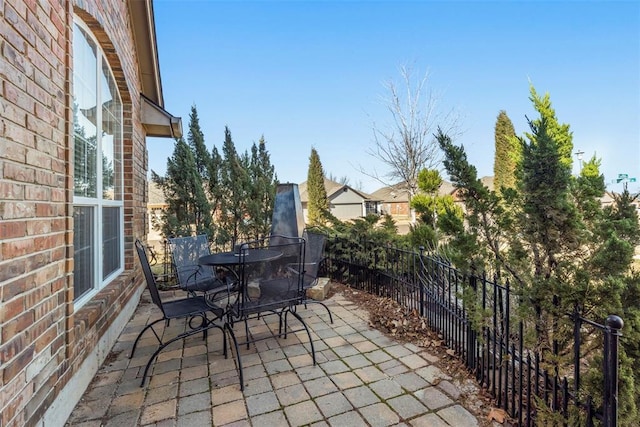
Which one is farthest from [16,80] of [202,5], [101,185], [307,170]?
[307,170]

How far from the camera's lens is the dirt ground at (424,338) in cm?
206

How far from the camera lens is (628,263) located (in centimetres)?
165

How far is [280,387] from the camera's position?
7.68 feet

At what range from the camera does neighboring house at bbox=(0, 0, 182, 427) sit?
56.5 inches

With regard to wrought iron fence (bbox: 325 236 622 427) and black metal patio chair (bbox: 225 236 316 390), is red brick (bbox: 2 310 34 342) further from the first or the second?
wrought iron fence (bbox: 325 236 622 427)

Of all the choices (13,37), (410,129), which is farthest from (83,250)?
(410,129)

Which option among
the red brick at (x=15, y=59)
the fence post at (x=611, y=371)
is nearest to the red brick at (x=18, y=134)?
the red brick at (x=15, y=59)

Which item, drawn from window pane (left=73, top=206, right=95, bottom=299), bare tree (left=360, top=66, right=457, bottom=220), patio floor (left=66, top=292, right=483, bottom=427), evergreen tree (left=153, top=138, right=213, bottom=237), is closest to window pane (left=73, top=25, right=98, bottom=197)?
window pane (left=73, top=206, right=95, bottom=299)

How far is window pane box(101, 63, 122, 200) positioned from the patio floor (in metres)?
1.77

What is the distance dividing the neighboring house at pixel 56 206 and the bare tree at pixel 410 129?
40.5 feet

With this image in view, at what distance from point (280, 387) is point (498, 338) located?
5.45 ft

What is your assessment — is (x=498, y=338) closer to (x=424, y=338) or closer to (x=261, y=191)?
(x=424, y=338)

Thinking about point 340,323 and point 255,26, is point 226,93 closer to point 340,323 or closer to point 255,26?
point 255,26

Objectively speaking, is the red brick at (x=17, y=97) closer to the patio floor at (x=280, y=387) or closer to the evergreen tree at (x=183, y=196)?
the patio floor at (x=280, y=387)
